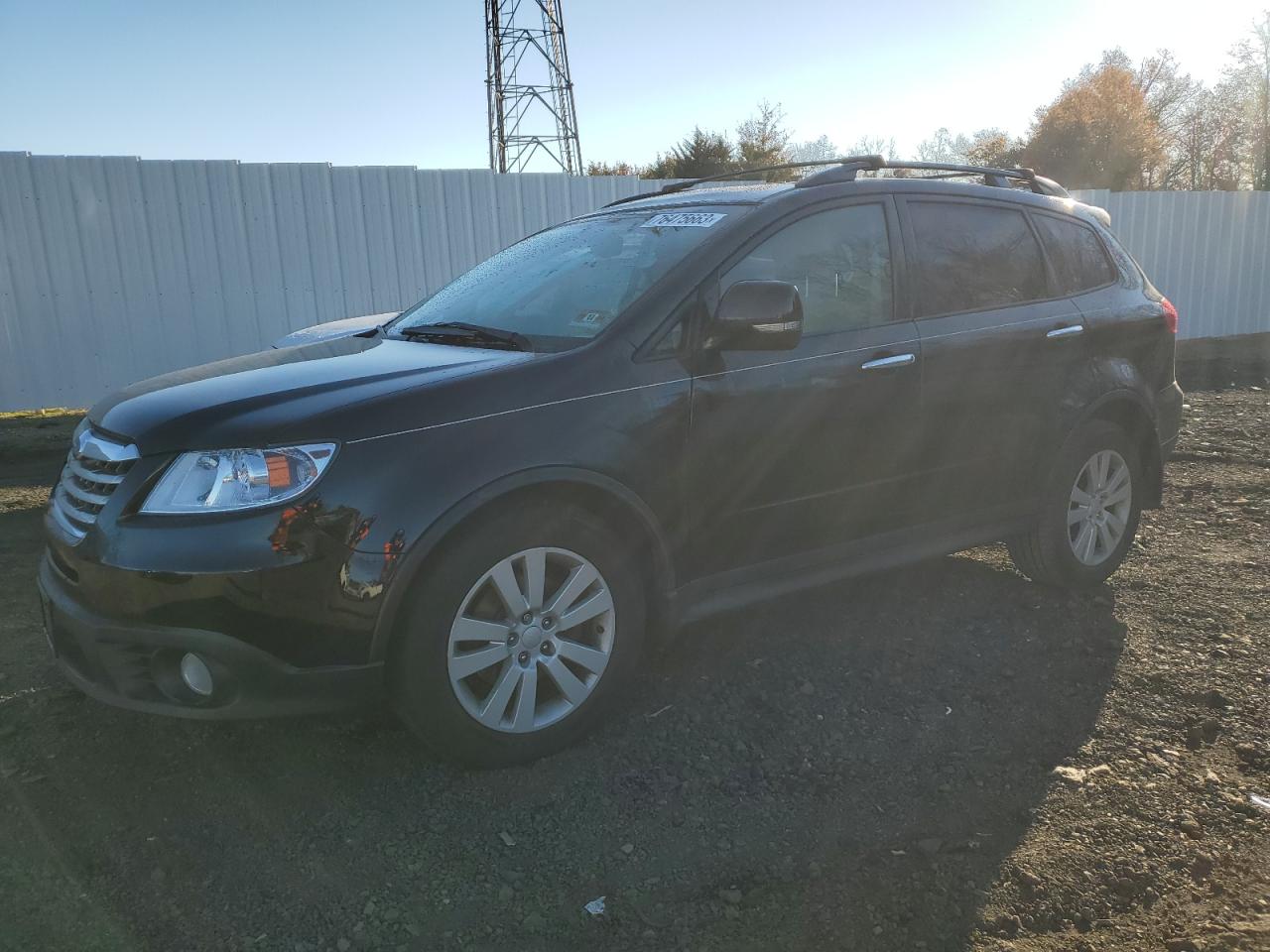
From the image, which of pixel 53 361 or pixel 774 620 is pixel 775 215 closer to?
pixel 774 620

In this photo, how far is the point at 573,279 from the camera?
12.0 ft

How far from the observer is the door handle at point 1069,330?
4.21m

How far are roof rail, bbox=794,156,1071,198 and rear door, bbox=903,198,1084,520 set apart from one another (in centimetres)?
23

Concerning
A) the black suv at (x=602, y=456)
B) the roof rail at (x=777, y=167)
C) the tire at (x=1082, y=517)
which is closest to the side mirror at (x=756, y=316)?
the black suv at (x=602, y=456)

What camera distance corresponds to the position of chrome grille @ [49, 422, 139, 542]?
2738 mm

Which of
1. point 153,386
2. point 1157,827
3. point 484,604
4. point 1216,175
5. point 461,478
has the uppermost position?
point 1216,175

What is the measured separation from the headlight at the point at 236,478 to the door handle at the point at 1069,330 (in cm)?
315

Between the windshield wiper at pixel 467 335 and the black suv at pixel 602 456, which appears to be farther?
the windshield wiper at pixel 467 335

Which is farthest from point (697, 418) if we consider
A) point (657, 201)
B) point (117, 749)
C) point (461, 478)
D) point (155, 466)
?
point (117, 749)

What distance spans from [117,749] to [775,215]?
290 cm

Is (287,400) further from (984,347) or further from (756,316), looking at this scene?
(984,347)

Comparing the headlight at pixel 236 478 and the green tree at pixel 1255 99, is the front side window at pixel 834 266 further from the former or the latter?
the green tree at pixel 1255 99

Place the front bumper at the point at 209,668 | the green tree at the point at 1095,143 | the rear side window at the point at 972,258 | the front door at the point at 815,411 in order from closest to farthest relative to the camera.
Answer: the front bumper at the point at 209,668 < the front door at the point at 815,411 < the rear side window at the point at 972,258 < the green tree at the point at 1095,143

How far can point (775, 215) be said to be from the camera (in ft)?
11.6
